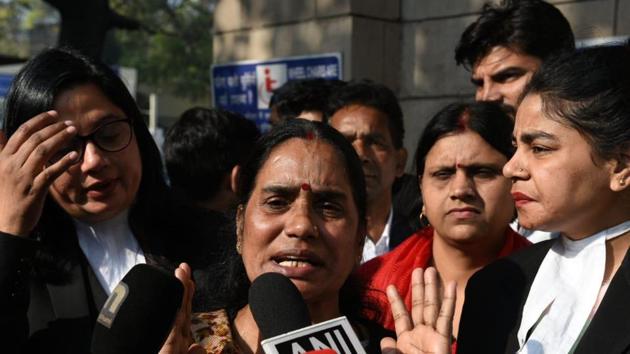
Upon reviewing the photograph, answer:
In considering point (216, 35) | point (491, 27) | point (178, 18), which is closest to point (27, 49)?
point (178, 18)

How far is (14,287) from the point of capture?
2.21m

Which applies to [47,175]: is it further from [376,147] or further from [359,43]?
[359,43]

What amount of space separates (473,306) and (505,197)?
784 mm

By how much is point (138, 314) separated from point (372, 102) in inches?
104

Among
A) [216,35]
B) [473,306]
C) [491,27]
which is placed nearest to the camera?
[473,306]

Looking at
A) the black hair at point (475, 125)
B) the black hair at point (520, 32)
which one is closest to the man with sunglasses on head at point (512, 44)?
the black hair at point (520, 32)

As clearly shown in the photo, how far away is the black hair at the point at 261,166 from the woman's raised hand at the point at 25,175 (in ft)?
1.75

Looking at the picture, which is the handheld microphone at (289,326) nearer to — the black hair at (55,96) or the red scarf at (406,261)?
the black hair at (55,96)

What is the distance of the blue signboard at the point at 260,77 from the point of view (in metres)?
6.45

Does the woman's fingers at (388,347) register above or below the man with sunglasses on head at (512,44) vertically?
below

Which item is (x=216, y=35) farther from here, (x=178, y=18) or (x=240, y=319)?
(x=178, y=18)

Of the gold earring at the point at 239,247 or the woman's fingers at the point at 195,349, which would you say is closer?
the woman's fingers at the point at 195,349

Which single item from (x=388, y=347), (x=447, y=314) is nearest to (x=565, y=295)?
(x=447, y=314)

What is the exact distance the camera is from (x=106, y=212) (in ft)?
8.51
